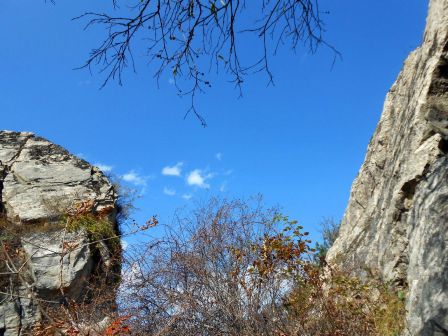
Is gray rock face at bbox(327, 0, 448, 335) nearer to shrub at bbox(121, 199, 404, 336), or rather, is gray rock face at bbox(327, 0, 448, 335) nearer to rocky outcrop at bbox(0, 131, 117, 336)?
shrub at bbox(121, 199, 404, 336)

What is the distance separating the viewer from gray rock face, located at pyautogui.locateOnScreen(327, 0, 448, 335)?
600cm

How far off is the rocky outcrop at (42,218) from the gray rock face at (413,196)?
6659 millimetres

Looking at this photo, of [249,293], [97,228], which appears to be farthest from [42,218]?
[249,293]

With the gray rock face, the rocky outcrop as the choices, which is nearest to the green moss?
the rocky outcrop

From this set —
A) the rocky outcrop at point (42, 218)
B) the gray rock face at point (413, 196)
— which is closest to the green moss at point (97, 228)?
the rocky outcrop at point (42, 218)

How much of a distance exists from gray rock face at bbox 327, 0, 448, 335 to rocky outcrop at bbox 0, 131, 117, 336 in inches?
262

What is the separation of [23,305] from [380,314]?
8953mm

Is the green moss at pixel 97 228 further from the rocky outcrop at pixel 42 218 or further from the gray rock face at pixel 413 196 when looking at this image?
the gray rock face at pixel 413 196

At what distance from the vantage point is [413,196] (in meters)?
7.88

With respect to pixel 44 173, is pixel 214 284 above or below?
below

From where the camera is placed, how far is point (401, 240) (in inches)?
317

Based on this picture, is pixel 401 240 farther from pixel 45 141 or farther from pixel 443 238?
pixel 45 141

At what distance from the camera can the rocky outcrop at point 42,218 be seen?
488 inches

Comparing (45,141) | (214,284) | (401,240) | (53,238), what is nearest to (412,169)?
(401,240)
